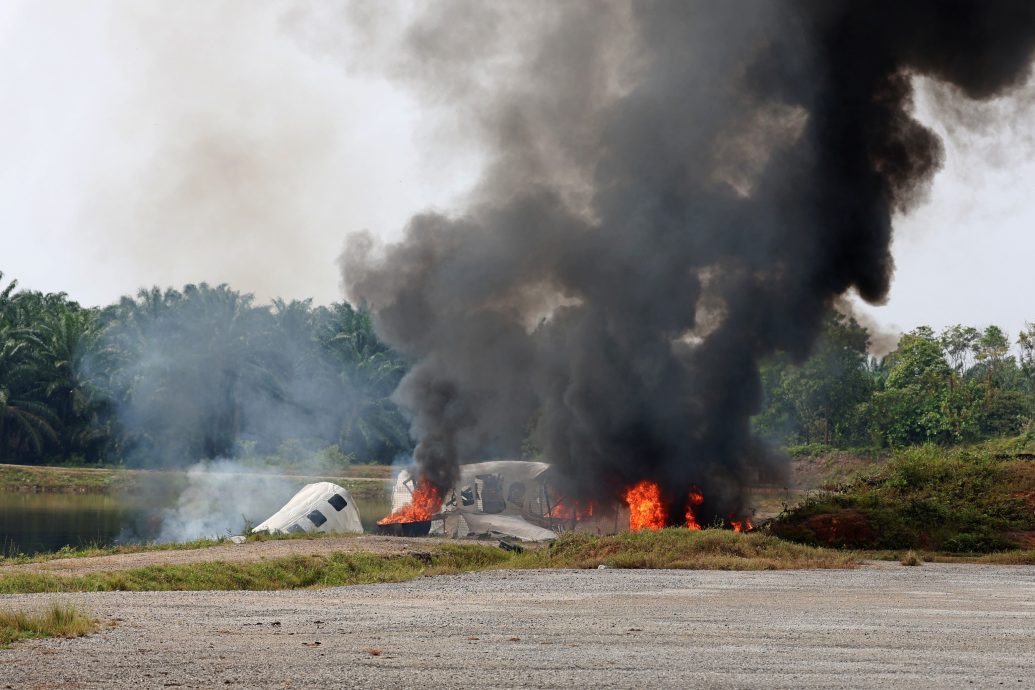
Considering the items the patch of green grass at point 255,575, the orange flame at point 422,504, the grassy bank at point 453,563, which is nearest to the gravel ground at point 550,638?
the patch of green grass at point 255,575

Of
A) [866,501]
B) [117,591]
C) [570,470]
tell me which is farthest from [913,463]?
[117,591]

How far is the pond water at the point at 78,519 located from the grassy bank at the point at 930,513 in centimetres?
2008

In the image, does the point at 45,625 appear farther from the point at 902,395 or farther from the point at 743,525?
the point at 902,395

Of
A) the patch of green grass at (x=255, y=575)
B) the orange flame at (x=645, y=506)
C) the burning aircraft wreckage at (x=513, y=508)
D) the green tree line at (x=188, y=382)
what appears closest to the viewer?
the patch of green grass at (x=255, y=575)

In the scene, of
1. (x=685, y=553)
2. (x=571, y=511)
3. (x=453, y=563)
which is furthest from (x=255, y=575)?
(x=571, y=511)

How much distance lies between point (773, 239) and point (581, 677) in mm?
29178

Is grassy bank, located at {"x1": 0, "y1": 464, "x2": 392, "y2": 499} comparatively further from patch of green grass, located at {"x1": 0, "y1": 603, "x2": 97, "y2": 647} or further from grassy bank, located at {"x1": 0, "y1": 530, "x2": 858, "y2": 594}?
patch of green grass, located at {"x1": 0, "y1": 603, "x2": 97, "y2": 647}

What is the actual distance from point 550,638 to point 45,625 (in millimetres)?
6434

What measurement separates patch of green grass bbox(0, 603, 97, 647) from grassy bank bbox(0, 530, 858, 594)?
214 inches

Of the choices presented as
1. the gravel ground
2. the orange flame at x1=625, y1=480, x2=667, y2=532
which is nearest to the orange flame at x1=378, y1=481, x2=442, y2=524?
the orange flame at x1=625, y1=480, x2=667, y2=532

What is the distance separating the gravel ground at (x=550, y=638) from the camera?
1350 cm

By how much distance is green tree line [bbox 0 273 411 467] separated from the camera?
78.6 metres

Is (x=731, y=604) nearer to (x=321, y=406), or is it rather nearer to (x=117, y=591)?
(x=117, y=591)

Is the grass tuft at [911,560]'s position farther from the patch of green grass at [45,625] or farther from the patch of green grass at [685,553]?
the patch of green grass at [45,625]
